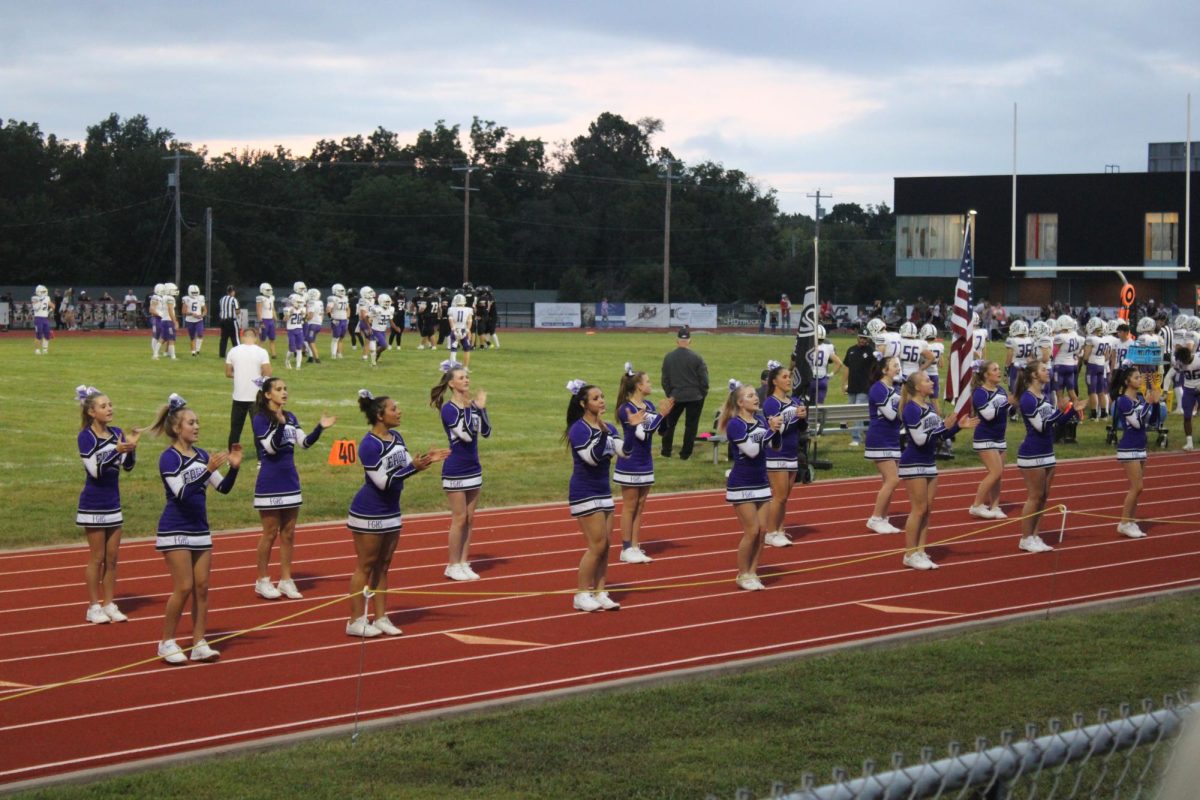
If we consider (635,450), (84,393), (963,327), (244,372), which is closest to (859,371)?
(963,327)

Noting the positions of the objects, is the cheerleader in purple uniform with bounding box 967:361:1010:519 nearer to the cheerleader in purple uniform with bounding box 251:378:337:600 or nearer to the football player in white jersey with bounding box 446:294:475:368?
the cheerleader in purple uniform with bounding box 251:378:337:600

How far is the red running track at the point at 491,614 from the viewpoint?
909cm

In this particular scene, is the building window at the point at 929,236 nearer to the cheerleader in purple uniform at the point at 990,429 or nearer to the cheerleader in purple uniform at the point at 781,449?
the cheerleader in purple uniform at the point at 990,429

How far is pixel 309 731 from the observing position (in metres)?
8.46

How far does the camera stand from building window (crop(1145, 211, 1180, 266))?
66.9 m

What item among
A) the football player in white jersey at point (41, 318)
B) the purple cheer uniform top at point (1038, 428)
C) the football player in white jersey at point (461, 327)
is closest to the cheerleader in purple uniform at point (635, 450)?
the purple cheer uniform top at point (1038, 428)

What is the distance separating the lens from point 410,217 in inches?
3376

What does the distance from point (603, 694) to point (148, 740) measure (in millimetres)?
2662

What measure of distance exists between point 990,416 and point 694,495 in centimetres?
422

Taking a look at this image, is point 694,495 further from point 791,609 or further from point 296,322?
point 296,322

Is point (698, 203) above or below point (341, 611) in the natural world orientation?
above

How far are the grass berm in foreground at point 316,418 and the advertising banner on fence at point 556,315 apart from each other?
23591mm

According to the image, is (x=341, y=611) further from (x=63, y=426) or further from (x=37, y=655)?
(x=63, y=426)

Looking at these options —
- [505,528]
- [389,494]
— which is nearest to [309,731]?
[389,494]
